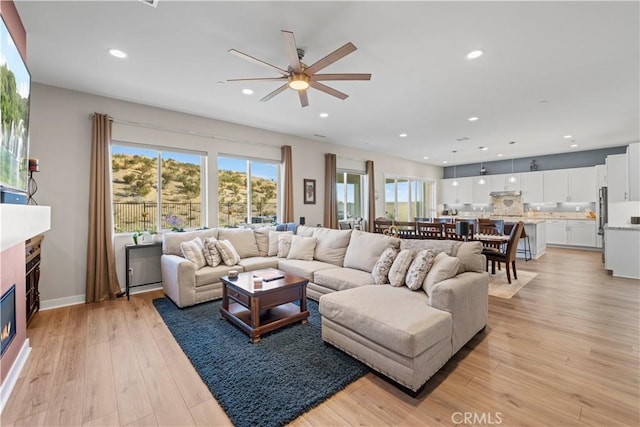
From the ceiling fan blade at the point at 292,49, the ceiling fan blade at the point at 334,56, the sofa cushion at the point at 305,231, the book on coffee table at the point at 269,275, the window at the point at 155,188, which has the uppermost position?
the ceiling fan blade at the point at 292,49

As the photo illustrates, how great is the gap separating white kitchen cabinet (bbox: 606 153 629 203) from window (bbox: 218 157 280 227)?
6791 mm

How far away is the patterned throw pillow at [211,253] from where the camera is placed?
3.88 meters

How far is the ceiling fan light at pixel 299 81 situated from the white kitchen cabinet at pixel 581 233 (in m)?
9.06

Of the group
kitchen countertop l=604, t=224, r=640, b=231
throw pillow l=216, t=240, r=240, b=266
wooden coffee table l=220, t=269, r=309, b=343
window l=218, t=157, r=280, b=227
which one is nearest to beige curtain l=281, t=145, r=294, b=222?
window l=218, t=157, r=280, b=227

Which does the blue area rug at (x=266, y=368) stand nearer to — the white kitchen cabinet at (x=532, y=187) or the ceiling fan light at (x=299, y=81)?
the ceiling fan light at (x=299, y=81)

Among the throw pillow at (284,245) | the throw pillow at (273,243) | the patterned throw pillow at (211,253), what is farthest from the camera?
the throw pillow at (273,243)

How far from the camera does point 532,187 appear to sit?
8.62 m

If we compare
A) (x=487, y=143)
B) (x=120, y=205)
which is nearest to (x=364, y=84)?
(x=120, y=205)

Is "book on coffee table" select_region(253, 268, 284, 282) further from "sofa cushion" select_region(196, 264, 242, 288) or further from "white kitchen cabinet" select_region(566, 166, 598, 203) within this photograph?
"white kitchen cabinet" select_region(566, 166, 598, 203)

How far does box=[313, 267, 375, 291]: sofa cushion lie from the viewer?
10.2ft

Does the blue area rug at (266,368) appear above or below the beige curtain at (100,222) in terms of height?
below

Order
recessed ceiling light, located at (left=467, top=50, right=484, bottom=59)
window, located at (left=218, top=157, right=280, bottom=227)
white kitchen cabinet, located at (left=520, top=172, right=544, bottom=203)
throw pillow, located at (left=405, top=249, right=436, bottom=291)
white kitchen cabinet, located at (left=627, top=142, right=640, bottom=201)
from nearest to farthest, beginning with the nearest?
throw pillow, located at (left=405, top=249, right=436, bottom=291), recessed ceiling light, located at (left=467, top=50, right=484, bottom=59), white kitchen cabinet, located at (left=627, top=142, right=640, bottom=201), window, located at (left=218, top=157, right=280, bottom=227), white kitchen cabinet, located at (left=520, top=172, right=544, bottom=203)

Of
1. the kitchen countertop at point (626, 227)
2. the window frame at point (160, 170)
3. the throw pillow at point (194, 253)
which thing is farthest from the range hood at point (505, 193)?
the throw pillow at point (194, 253)

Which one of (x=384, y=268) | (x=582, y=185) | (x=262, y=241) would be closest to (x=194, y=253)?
(x=262, y=241)
